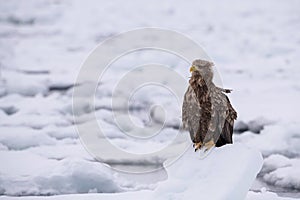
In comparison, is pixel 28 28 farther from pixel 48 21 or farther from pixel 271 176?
pixel 271 176

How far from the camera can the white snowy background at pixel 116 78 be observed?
3758mm

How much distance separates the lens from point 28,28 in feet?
36.2

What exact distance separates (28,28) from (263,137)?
7.56 metres

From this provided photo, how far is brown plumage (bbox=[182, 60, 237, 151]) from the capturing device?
266 centimetres

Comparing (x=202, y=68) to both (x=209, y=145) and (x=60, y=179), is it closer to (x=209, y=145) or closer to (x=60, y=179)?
(x=209, y=145)

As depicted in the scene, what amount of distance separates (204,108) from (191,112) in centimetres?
8

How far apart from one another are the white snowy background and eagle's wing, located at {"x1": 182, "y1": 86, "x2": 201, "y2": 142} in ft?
2.30

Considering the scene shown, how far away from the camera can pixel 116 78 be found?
739 cm

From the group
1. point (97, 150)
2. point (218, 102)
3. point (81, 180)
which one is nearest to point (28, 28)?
point (97, 150)

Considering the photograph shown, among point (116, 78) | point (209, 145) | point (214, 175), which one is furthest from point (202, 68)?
point (116, 78)

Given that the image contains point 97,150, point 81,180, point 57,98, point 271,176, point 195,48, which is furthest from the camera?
point 195,48

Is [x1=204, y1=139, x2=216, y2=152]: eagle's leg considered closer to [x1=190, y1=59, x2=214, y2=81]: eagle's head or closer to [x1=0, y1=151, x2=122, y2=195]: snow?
[x1=190, y1=59, x2=214, y2=81]: eagle's head

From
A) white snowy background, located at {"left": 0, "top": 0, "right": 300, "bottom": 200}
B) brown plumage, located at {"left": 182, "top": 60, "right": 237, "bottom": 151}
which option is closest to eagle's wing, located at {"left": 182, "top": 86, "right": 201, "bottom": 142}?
brown plumage, located at {"left": 182, "top": 60, "right": 237, "bottom": 151}

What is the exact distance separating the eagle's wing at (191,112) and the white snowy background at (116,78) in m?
0.70
